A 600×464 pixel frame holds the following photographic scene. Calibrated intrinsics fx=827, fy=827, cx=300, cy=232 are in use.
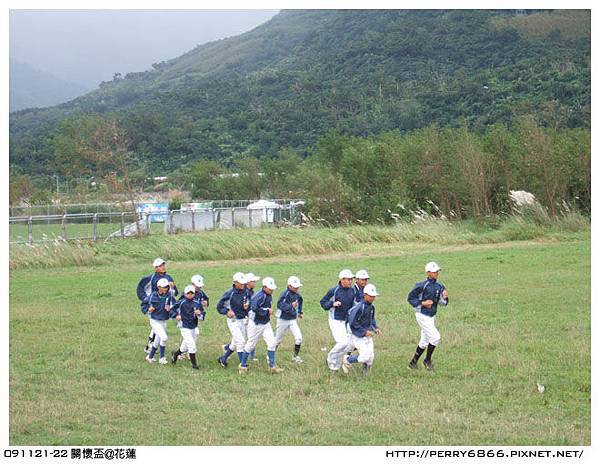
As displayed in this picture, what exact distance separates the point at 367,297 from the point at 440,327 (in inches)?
177

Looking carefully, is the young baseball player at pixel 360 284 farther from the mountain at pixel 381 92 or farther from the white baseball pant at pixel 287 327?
the mountain at pixel 381 92

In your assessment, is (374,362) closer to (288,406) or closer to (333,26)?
(288,406)

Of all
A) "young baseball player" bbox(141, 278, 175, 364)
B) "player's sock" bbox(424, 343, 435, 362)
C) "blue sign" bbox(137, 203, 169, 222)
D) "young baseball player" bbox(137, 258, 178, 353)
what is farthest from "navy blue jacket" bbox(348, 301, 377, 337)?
"blue sign" bbox(137, 203, 169, 222)

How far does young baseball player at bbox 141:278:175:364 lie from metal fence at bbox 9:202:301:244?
1906cm

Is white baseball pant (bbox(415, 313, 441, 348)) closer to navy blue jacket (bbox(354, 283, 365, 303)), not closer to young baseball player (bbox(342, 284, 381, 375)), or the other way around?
young baseball player (bbox(342, 284, 381, 375))

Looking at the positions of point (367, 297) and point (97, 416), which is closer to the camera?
point (97, 416)

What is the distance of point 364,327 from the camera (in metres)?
13.8

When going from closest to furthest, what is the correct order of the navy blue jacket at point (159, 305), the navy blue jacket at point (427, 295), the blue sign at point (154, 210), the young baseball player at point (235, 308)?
the navy blue jacket at point (427, 295), the young baseball player at point (235, 308), the navy blue jacket at point (159, 305), the blue sign at point (154, 210)

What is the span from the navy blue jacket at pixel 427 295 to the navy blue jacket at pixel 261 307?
8.20 ft

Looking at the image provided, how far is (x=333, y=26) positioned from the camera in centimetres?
12950

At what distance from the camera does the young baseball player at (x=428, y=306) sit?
14.0 metres

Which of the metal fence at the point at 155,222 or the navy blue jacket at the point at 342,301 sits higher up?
the navy blue jacket at the point at 342,301

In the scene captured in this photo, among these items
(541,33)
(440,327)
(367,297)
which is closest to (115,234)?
(440,327)

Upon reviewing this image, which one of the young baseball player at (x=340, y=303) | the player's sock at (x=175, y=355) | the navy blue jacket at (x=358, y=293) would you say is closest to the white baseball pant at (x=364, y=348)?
the young baseball player at (x=340, y=303)
